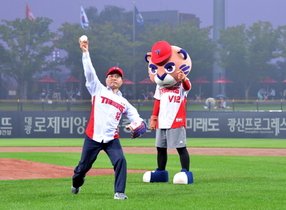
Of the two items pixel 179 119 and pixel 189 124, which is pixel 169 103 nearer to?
pixel 179 119

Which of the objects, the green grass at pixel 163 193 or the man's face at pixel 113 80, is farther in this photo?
the man's face at pixel 113 80

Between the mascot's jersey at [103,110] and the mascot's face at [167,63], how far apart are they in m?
1.72

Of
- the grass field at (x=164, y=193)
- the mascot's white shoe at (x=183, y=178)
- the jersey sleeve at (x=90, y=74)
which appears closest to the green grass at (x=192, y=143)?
the grass field at (x=164, y=193)

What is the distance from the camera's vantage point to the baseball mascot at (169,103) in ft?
25.6

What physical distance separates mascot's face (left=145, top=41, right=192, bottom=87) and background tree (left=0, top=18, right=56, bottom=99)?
23.7 meters

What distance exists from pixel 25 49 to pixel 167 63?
26.4 m

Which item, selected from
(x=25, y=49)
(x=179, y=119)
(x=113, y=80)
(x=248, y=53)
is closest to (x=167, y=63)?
(x=179, y=119)

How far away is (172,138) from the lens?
25.4ft

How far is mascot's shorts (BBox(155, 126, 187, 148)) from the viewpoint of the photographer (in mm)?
7715

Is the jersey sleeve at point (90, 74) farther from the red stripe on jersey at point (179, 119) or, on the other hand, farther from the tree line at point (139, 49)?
the tree line at point (139, 49)

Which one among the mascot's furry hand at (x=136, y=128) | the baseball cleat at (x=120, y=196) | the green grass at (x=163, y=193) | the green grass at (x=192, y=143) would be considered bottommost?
the green grass at (x=192, y=143)

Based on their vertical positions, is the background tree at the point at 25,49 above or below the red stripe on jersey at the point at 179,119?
above

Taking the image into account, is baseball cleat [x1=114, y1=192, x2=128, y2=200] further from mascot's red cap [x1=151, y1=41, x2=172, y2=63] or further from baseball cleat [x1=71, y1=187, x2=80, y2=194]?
mascot's red cap [x1=151, y1=41, x2=172, y2=63]

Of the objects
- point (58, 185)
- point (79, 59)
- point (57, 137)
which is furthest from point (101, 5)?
point (58, 185)
